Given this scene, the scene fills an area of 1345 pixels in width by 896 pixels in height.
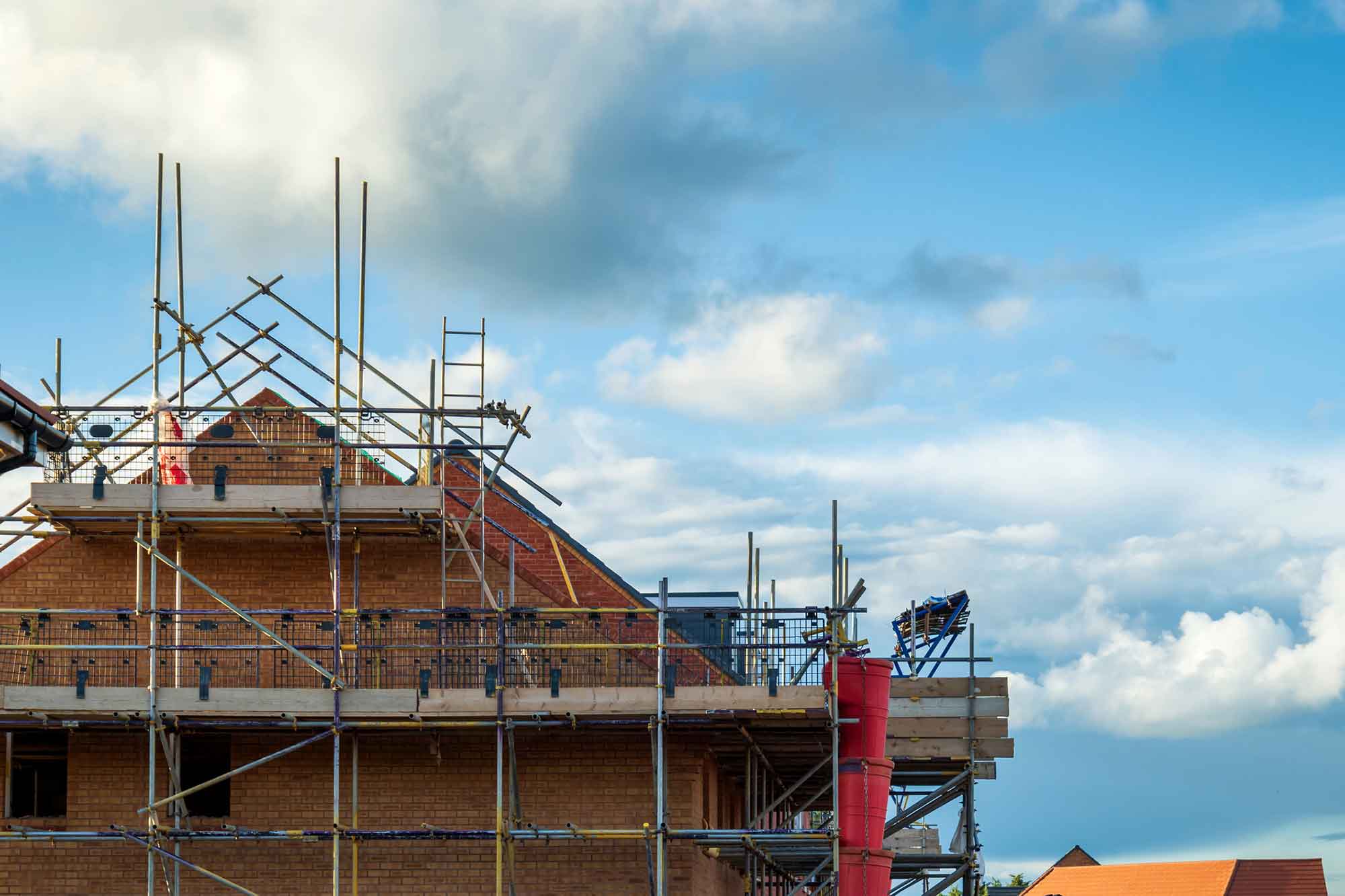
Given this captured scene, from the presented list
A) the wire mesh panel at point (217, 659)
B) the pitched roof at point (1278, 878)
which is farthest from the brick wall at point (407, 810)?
the pitched roof at point (1278, 878)

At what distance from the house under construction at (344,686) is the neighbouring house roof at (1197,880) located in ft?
80.4

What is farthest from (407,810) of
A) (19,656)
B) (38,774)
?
(38,774)

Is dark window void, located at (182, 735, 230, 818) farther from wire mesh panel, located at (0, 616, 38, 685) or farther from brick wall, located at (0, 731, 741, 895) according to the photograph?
wire mesh panel, located at (0, 616, 38, 685)

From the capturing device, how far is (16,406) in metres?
14.2

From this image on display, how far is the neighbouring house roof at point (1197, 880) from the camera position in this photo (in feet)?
153

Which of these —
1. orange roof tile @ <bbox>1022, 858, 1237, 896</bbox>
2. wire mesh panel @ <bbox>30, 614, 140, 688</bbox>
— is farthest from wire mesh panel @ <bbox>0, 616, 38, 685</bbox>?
orange roof tile @ <bbox>1022, 858, 1237, 896</bbox>

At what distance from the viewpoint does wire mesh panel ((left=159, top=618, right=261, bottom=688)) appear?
24734 mm

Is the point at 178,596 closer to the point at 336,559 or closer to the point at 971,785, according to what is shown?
the point at 336,559

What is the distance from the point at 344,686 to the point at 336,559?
163cm

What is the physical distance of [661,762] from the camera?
22531 mm

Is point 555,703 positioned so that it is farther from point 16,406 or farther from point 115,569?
point 16,406

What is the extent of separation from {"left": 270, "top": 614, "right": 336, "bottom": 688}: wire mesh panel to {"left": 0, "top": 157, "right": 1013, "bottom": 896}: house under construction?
47 millimetres

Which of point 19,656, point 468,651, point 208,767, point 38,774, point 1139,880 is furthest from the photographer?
point 1139,880

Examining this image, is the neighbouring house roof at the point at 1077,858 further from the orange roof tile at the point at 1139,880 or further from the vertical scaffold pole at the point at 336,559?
the vertical scaffold pole at the point at 336,559
